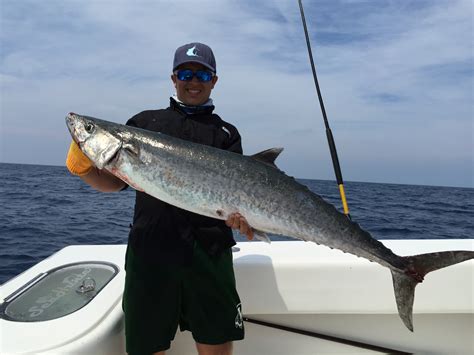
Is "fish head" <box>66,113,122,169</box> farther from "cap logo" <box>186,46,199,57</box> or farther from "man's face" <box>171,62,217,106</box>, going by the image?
"cap logo" <box>186,46,199,57</box>

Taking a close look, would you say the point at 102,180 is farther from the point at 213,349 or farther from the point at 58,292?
the point at 213,349

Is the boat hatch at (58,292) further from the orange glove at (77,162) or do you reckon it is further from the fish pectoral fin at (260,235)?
the fish pectoral fin at (260,235)

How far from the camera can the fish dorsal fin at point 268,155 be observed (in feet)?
8.25

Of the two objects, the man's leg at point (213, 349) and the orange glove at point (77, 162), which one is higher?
the orange glove at point (77, 162)

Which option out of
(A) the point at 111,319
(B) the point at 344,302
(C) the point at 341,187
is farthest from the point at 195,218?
(C) the point at 341,187

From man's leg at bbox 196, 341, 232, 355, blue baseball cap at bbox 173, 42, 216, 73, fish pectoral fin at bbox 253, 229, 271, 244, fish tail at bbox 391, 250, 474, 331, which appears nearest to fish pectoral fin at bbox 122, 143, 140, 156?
blue baseball cap at bbox 173, 42, 216, 73

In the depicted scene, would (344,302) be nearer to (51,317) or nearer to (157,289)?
(157,289)

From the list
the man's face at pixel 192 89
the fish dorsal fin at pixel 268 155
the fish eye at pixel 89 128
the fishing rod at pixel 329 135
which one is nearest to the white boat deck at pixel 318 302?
the fishing rod at pixel 329 135

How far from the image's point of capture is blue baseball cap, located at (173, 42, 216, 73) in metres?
2.56

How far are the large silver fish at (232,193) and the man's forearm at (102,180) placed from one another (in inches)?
6.8

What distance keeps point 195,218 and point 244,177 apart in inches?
17.3

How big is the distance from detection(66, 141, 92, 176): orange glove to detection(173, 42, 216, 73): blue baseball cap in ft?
2.82

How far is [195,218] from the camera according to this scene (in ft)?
8.29

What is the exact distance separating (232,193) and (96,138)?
938mm
